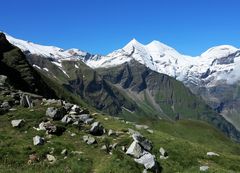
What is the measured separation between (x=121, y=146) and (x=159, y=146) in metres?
5.12

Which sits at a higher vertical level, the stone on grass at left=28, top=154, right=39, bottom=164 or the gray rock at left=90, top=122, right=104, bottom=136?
the gray rock at left=90, top=122, right=104, bottom=136

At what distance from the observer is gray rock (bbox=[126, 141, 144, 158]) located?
124ft

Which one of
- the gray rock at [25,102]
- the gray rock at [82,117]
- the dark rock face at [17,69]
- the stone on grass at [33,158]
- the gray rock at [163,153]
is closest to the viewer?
the stone on grass at [33,158]

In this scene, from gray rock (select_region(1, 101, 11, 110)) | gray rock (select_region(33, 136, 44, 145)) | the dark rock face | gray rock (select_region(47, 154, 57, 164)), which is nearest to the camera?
Result: gray rock (select_region(47, 154, 57, 164))

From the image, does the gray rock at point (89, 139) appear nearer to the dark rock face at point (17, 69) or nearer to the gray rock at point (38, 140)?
the gray rock at point (38, 140)

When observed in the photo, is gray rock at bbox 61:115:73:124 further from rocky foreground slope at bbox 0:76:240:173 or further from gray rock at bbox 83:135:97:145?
gray rock at bbox 83:135:97:145

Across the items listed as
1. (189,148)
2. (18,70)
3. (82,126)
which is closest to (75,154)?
(82,126)

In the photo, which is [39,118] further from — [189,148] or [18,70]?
[18,70]

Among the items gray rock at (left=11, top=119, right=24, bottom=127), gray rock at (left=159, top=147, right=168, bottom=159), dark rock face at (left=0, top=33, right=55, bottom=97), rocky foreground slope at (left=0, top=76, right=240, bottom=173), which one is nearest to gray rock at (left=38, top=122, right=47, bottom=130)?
rocky foreground slope at (left=0, top=76, right=240, bottom=173)

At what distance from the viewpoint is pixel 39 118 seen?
45.4 m

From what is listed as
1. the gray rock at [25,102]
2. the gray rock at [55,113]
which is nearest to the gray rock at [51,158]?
the gray rock at [55,113]

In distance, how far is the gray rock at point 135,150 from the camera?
37.8 metres

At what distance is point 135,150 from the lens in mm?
38219

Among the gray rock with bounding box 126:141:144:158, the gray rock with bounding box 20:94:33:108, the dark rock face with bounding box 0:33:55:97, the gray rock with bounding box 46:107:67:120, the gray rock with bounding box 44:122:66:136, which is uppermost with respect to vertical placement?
the dark rock face with bounding box 0:33:55:97
